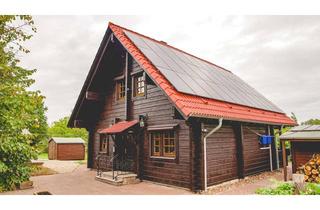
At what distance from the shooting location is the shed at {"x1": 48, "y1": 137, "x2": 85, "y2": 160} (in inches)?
1085

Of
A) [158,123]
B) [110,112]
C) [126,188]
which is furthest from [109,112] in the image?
[126,188]

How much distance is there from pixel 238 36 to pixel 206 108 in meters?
3.80

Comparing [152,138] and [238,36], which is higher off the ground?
[238,36]

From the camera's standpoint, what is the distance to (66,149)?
91.7 ft

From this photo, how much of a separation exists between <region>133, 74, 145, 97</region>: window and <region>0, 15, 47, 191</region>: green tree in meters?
4.13

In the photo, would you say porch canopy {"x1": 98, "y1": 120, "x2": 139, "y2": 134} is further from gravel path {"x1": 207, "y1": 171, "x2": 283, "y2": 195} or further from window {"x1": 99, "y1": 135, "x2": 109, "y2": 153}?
gravel path {"x1": 207, "y1": 171, "x2": 283, "y2": 195}

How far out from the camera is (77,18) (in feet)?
29.4

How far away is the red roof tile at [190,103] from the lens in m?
8.18

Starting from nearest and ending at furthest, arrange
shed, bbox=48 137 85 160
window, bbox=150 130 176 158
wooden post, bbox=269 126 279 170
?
window, bbox=150 130 176 158
wooden post, bbox=269 126 279 170
shed, bbox=48 137 85 160

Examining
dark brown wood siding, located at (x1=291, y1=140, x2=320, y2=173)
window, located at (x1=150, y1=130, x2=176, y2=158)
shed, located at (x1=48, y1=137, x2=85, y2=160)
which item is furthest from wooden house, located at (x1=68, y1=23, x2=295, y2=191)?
shed, located at (x1=48, y1=137, x2=85, y2=160)

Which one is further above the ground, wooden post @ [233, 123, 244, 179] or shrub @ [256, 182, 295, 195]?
wooden post @ [233, 123, 244, 179]

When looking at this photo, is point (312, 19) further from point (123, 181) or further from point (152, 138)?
point (123, 181)

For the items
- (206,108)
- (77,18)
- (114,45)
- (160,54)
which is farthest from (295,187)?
(114,45)

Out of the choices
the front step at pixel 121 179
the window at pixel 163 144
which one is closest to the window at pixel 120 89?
the window at pixel 163 144
